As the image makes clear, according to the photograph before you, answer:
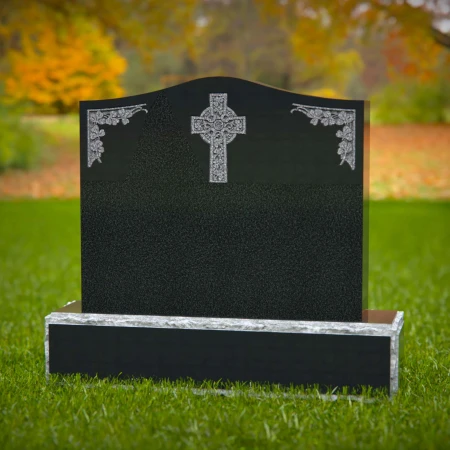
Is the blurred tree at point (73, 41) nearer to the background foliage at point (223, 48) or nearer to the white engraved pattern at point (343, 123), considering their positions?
the background foliage at point (223, 48)

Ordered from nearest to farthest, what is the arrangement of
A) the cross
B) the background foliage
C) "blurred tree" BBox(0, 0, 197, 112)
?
the cross < the background foliage < "blurred tree" BBox(0, 0, 197, 112)

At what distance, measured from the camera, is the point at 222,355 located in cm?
459

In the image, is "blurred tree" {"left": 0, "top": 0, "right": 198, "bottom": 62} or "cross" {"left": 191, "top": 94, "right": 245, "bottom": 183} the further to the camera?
"blurred tree" {"left": 0, "top": 0, "right": 198, "bottom": 62}

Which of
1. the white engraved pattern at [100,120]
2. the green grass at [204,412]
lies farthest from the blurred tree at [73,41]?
the white engraved pattern at [100,120]

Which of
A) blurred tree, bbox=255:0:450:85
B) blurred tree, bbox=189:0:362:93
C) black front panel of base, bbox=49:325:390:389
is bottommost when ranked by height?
black front panel of base, bbox=49:325:390:389

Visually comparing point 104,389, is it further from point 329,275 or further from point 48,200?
point 48,200

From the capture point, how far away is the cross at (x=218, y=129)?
463 cm

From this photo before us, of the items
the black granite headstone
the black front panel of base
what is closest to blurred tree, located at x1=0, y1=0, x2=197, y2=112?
the black granite headstone

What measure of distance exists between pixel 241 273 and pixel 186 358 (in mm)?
626

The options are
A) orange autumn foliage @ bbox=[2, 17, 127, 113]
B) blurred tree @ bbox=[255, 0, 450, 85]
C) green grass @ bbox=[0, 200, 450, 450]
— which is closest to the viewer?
green grass @ bbox=[0, 200, 450, 450]

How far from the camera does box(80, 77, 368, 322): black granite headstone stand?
451 centimetres

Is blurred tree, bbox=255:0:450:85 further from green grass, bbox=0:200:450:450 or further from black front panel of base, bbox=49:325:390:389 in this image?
black front panel of base, bbox=49:325:390:389

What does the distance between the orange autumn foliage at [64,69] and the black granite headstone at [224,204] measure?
15759 mm

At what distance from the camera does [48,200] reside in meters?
19.4
